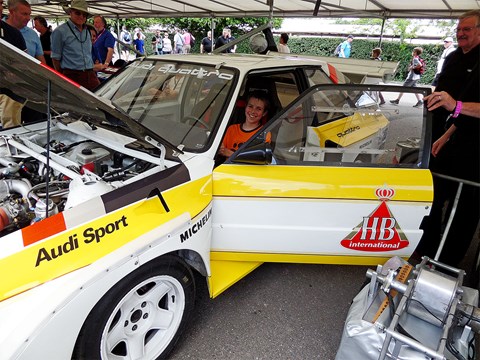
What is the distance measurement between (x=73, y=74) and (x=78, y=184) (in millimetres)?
3656

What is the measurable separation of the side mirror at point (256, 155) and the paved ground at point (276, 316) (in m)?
1.04

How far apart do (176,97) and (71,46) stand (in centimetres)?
282

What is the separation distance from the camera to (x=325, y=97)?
235cm

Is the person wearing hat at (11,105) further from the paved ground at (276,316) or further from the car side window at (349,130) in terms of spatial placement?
the car side window at (349,130)

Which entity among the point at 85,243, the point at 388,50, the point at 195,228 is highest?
the point at 388,50

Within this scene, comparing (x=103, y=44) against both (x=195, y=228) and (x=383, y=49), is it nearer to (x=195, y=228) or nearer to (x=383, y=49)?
(x=195, y=228)

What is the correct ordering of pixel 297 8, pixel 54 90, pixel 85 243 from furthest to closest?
pixel 297 8
pixel 54 90
pixel 85 243

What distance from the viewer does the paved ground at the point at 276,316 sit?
7.00ft

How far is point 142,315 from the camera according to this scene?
1.86 meters

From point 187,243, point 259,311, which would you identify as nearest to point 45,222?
point 187,243

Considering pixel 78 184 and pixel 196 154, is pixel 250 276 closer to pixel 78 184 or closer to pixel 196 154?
pixel 196 154

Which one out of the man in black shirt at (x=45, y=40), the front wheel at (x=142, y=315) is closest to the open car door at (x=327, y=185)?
the front wheel at (x=142, y=315)

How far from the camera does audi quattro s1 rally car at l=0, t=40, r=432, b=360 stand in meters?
1.43

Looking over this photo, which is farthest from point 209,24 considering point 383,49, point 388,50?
point 388,50
